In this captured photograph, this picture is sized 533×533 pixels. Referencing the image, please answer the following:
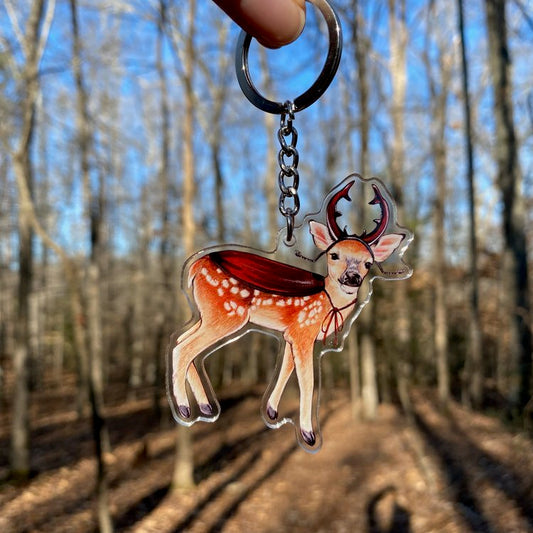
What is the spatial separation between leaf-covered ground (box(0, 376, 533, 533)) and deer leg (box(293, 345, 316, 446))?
4626 millimetres

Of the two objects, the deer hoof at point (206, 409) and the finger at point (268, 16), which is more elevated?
the finger at point (268, 16)

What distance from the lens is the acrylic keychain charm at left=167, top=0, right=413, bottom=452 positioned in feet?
3.67

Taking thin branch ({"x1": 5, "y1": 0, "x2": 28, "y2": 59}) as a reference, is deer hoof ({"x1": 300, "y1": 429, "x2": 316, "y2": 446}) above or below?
below

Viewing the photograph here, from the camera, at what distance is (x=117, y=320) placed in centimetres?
2088

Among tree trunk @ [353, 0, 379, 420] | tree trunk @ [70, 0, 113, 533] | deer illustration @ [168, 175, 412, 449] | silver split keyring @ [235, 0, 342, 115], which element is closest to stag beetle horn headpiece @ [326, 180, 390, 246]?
deer illustration @ [168, 175, 412, 449]

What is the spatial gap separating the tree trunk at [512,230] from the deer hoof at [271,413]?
271 inches

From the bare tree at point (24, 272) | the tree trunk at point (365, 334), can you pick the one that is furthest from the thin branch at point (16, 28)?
the tree trunk at point (365, 334)

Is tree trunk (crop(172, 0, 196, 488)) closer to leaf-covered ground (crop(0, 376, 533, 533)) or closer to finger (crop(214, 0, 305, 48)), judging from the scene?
leaf-covered ground (crop(0, 376, 533, 533))

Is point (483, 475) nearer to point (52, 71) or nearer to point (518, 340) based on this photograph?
point (518, 340)

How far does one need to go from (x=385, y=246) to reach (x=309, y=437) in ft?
1.67

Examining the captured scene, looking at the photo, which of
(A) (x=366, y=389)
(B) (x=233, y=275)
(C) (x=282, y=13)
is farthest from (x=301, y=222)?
(A) (x=366, y=389)

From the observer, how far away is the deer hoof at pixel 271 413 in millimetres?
1165

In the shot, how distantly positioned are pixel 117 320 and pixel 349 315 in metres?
21.0

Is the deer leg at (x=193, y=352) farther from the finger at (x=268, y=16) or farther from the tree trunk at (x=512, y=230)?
the tree trunk at (x=512, y=230)
